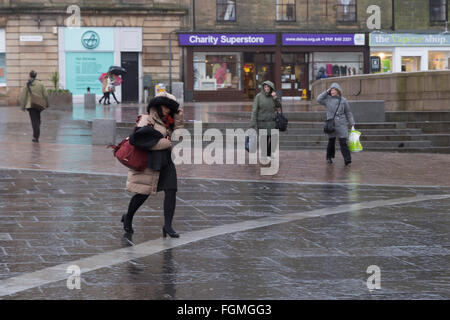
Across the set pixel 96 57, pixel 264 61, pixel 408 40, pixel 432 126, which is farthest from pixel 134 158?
pixel 408 40

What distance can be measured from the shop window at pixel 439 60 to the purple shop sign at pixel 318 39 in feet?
14.9

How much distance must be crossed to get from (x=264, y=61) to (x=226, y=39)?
2.54 metres

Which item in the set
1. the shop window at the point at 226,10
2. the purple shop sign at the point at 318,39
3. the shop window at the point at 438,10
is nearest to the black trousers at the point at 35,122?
the shop window at the point at 226,10

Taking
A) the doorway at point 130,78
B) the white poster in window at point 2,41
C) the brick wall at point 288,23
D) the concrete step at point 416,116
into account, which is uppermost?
the brick wall at point 288,23

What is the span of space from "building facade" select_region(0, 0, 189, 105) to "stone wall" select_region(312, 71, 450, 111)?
17.0 metres

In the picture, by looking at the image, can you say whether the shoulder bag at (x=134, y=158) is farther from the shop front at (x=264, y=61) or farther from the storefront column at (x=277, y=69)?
the storefront column at (x=277, y=69)

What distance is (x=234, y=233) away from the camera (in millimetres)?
8273

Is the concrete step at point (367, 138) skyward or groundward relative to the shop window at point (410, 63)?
groundward

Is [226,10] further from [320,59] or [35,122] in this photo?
[35,122]

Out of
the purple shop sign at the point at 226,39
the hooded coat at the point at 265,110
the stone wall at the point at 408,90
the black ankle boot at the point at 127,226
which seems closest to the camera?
the black ankle boot at the point at 127,226

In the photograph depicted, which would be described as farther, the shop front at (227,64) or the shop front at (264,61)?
the shop front at (264,61)

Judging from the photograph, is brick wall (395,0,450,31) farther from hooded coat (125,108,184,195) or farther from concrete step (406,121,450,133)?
hooded coat (125,108,184,195)

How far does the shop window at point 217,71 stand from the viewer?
40.3 meters

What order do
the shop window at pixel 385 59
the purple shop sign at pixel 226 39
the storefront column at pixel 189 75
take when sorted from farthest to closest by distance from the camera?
the shop window at pixel 385 59, the storefront column at pixel 189 75, the purple shop sign at pixel 226 39
